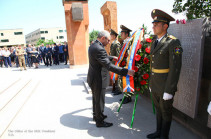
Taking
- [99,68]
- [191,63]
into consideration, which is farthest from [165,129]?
[99,68]

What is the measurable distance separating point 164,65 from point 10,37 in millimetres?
77406

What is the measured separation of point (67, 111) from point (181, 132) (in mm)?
2703

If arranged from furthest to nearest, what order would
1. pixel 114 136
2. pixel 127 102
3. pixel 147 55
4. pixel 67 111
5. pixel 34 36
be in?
pixel 34 36, pixel 127 102, pixel 67 111, pixel 147 55, pixel 114 136

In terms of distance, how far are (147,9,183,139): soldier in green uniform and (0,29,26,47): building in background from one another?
7342 centimetres

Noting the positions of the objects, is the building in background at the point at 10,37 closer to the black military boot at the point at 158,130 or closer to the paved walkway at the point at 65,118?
the paved walkway at the point at 65,118

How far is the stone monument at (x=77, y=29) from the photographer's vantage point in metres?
9.71

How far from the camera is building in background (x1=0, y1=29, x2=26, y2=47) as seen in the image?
64125 mm

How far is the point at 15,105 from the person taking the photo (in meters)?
4.51

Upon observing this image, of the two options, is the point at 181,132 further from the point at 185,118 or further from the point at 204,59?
the point at 204,59

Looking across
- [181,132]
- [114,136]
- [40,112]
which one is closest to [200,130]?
[181,132]

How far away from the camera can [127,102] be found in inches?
168

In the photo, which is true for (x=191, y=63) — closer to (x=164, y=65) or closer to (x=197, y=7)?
(x=164, y=65)

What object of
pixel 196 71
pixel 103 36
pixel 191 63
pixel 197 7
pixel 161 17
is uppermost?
pixel 197 7

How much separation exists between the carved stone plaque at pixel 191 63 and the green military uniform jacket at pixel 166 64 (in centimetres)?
45
